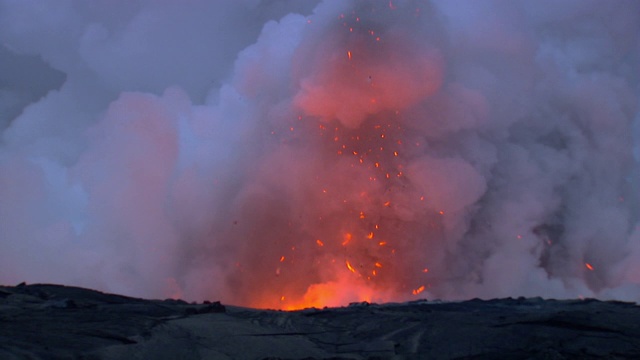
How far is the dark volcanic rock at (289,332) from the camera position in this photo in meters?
6.71

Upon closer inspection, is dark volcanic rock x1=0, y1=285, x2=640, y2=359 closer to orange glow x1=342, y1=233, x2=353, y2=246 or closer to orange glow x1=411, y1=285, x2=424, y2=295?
orange glow x1=411, y1=285, x2=424, y2=295

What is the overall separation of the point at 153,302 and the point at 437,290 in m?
13.6

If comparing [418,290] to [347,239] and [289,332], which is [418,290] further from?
[289,332]

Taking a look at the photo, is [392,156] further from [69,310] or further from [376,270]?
[69,310]

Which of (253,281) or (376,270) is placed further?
(253,281)

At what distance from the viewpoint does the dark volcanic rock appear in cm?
671

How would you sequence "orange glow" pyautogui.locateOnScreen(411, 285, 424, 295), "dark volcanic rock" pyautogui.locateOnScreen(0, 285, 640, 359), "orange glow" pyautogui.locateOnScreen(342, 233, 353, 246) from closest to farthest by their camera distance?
"dark volcanic rock" pyautogui.locateOnScreen(0, 285, 640, 359) < "orange glow" pyautogui.locateOnScreen(411, 285, 424, 295) < "orange glow" pyautogui.locateOnScreen(342, 233, 353, 246)

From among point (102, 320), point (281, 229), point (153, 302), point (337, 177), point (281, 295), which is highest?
point (337, 177)

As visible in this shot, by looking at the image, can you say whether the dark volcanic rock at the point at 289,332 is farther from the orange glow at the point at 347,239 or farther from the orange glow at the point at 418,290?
the orange glow at the point at 347,239

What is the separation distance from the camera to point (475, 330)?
7875mm

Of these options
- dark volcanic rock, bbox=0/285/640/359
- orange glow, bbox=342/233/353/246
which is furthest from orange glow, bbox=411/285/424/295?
dark volcanic rock, bbox=0/285/640/359

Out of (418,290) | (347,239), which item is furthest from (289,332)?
(347,239)

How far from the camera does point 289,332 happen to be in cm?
802

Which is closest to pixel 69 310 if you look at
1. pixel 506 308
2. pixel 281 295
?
pixel 506 308
